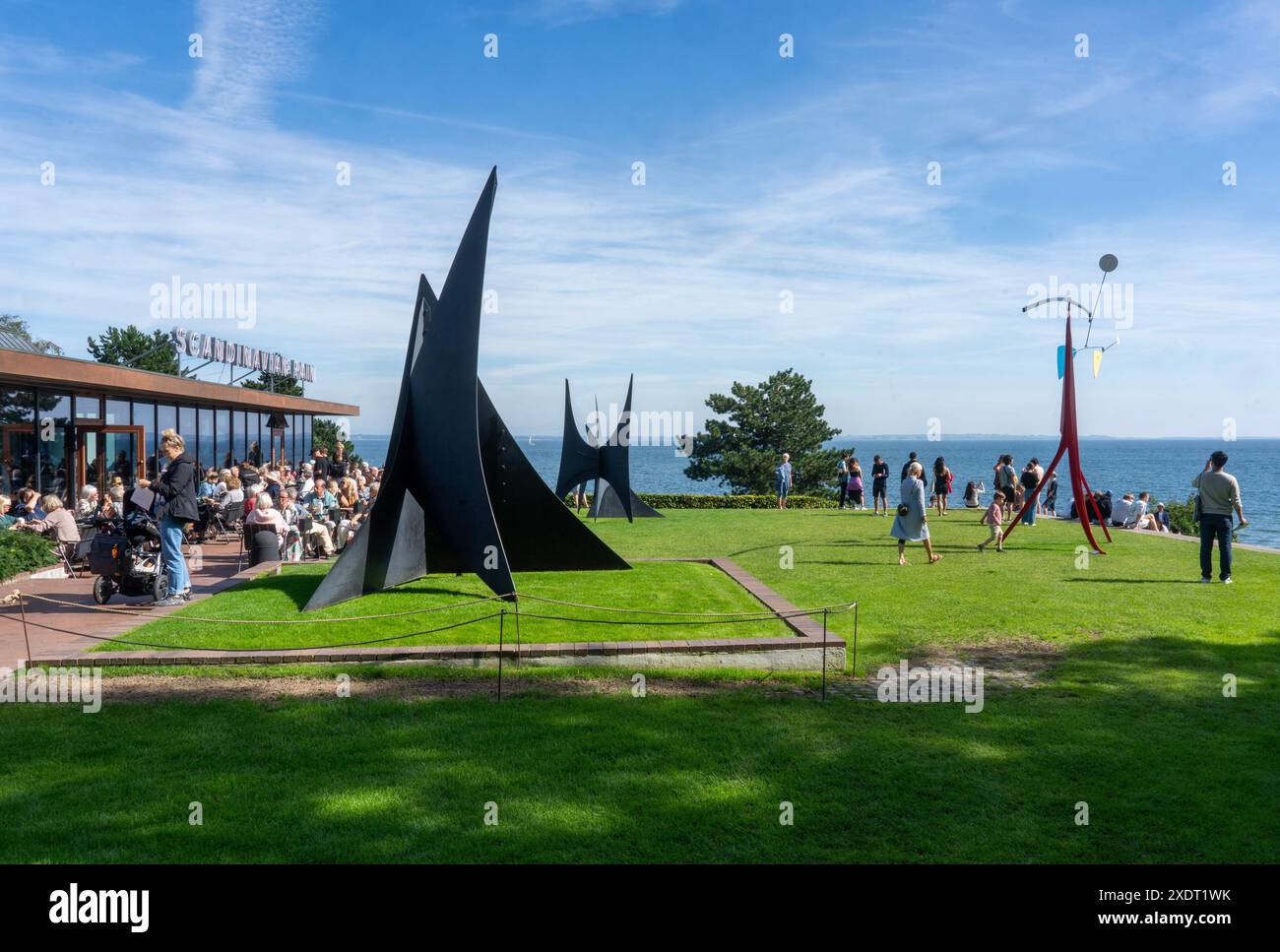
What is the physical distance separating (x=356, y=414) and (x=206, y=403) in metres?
12.6

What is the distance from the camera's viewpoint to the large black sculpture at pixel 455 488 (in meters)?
10.8

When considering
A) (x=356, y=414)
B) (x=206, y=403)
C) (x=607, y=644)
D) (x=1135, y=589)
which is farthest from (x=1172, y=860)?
(x=356, y=414)

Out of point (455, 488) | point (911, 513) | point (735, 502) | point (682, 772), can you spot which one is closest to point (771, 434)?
point (735, 502)

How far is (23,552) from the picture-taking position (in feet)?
41.1

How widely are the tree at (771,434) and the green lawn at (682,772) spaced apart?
34969mm

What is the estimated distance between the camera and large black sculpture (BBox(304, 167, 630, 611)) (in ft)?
35.5

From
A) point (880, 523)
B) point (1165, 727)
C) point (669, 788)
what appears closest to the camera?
point (669, 788)

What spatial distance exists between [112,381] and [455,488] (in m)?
10.0

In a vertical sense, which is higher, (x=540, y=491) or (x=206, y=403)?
(x=206, y=403)

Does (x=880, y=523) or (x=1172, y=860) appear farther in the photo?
(x=880, y=523)

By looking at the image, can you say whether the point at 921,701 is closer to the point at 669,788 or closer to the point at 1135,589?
the point at 669,788

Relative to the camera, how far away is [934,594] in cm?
1198

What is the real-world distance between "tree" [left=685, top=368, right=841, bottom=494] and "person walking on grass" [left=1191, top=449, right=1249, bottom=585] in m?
30.1
